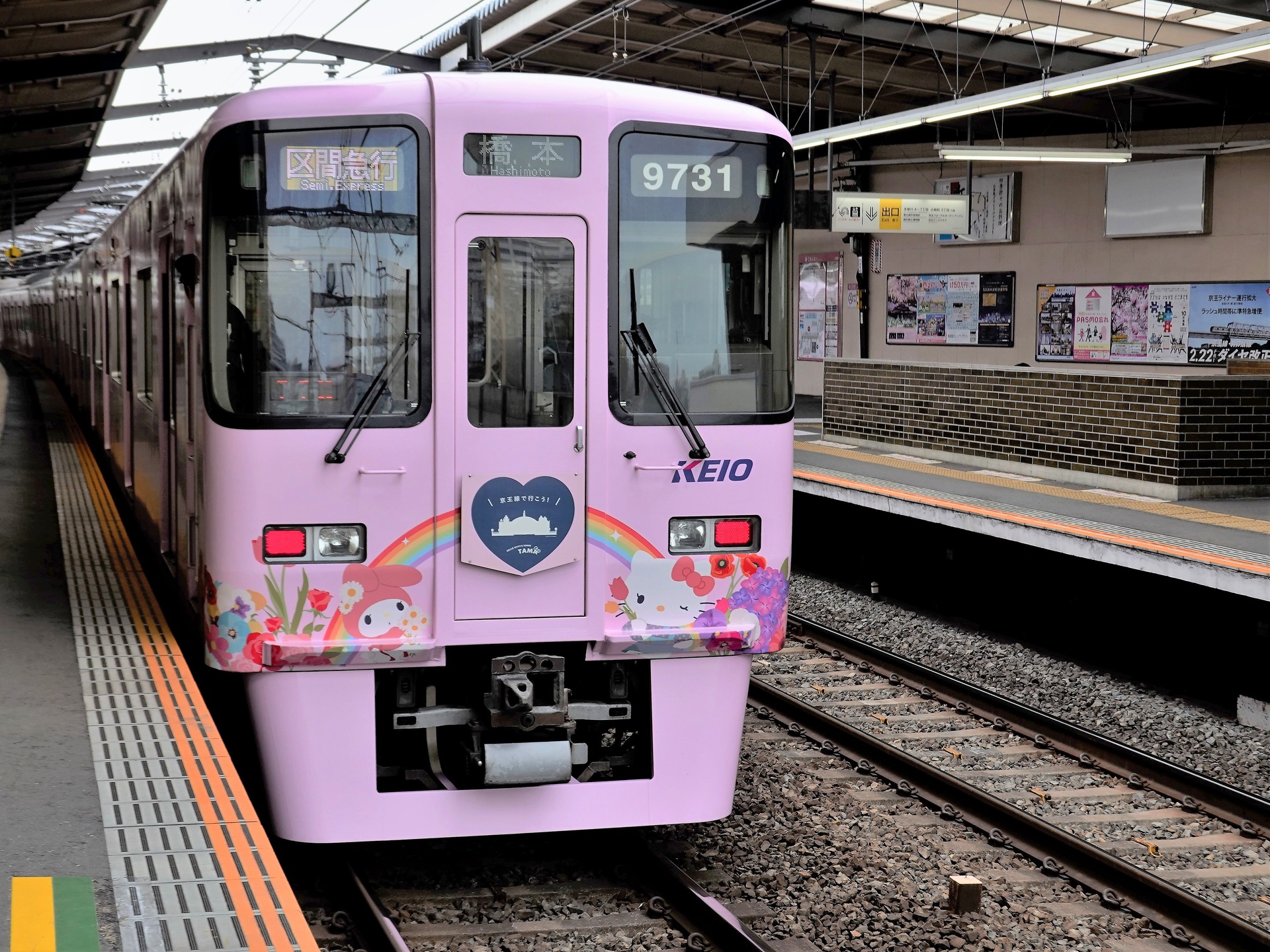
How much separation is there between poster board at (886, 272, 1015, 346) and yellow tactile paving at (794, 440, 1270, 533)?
610cm

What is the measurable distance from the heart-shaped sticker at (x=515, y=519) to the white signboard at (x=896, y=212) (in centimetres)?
1194

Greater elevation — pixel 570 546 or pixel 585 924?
pixel 570 546

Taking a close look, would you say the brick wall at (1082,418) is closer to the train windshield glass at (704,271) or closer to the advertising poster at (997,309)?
the advertising poster at (997,309)

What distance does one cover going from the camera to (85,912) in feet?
10.3

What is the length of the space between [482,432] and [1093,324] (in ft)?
Answer: 49.0

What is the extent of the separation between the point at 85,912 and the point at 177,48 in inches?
728

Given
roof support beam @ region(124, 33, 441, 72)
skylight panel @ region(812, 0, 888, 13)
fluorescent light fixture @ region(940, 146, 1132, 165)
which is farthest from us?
roof support beam @ region(124, 33, 441, 72)

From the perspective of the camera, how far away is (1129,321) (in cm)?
1739

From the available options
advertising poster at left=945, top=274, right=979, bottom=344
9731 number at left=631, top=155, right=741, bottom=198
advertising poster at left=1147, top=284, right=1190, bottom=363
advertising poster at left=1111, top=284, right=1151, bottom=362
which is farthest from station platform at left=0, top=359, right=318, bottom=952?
advertising poster at left=945, top=274, right=979, bottom=344

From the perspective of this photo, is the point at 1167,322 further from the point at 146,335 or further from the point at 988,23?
the point at 146,335

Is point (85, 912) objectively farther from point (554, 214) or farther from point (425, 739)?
Result: point (554, 214)

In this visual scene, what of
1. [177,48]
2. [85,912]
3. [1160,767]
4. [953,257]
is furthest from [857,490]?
[177,48]

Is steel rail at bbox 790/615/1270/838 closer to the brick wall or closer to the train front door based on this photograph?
the brick wall

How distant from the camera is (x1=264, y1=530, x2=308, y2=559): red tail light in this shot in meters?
4.51
